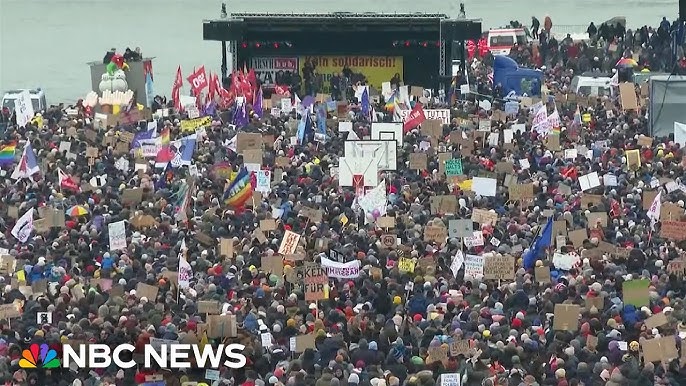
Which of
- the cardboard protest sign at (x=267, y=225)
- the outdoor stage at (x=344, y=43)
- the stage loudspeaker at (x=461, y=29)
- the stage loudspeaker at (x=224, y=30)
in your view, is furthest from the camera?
the outdoor stage at (x=344, y=43)

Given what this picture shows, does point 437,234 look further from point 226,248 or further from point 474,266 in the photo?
point 226,248

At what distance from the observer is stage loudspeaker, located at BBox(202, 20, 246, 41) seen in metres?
31.2

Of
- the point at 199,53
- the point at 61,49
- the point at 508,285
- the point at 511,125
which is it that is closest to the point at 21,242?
the point at 508,285

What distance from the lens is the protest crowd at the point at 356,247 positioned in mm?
12008

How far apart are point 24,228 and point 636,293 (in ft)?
21.4

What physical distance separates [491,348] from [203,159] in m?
9.33

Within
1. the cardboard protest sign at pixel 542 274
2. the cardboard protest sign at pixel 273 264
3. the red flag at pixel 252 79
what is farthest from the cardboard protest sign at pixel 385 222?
the red flag at pixel 252 79

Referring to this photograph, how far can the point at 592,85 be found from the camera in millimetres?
30156

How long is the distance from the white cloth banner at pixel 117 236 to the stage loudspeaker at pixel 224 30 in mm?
15848

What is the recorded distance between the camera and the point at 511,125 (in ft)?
75.4

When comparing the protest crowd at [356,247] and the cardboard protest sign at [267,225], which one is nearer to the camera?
the protest crowd at [356,247]

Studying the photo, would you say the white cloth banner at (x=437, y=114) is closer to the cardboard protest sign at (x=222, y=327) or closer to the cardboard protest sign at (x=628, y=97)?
the cardboard protest sign at (x=628, y=97)

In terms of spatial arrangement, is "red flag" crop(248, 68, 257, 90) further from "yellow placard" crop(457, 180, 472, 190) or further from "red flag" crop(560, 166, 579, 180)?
"yellow placard" crop(457, 180, 472, 190)

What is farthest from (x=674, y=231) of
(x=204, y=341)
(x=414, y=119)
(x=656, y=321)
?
(x=414, y=119)
